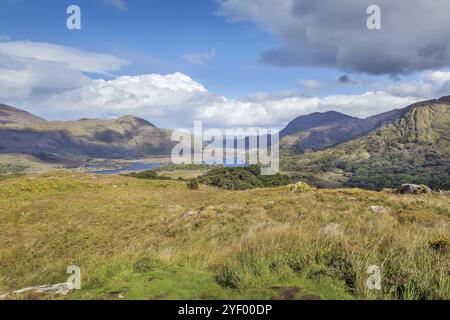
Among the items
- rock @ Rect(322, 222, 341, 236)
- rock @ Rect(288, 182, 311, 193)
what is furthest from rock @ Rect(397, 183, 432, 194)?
rock @ Rect(322, 222, 341, 236)

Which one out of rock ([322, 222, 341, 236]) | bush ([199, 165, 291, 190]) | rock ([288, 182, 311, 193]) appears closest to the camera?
rock ([322, 222, 341, 236])

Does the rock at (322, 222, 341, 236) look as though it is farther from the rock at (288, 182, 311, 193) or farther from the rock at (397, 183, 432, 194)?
the rock at (397, 183, 432, 194)

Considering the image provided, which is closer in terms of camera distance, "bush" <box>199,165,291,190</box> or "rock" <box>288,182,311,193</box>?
"rock" <box>288,182,311,193</box>

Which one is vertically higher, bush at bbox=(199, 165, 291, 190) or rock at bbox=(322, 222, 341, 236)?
rock at bbox=(322, 222, 341, 236)

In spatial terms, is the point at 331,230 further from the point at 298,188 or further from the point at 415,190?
the point at 415,190

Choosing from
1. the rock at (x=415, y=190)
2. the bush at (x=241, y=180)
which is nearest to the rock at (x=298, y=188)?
the rock at (x=415, y=190)

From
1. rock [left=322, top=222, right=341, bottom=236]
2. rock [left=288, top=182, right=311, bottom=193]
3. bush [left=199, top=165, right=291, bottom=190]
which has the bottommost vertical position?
bush [left=199, top=165, right=291, bottom=190]

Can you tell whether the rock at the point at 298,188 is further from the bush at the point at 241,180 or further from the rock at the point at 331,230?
the bush at the point at 241,180

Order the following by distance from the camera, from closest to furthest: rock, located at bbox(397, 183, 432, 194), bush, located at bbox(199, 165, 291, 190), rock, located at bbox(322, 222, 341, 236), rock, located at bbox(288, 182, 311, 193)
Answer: rock, located at bbox(322, 222, 341, 236) < rock, located at bbox(397, 183, 432, 194) < rock, located at bbox(288, 182, 311, 193) < bush, located at bbox(199, 165, 291, 190)

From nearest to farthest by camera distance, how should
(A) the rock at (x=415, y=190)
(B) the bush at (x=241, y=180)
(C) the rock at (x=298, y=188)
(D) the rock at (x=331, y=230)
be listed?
(D) the rock at (x=331, y=230)
(A) the rock at (x=415, y=190)
(C) the rock at (x=298, y=188)
(B) the bush at (x=241, y=180)

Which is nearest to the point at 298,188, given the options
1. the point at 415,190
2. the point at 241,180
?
the point at 415,190
